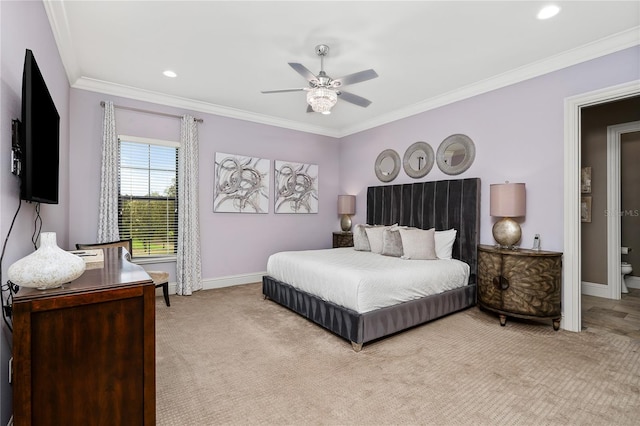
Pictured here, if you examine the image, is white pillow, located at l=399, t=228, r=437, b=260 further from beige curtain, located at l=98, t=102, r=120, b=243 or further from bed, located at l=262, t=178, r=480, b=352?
beige curtain, located at l=98, t=102, r=120, b=243

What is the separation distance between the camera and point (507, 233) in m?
3.48

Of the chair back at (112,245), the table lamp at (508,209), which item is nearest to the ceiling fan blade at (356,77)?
the table lamp at (508,209)

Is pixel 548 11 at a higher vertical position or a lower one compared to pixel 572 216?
higher

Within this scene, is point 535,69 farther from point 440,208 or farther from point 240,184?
point 240,184

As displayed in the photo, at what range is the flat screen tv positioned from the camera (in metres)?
1.57

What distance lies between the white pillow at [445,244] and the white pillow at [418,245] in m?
0.12

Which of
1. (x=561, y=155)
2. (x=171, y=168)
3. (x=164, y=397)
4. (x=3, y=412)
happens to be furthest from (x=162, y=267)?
(x=561, y=155)

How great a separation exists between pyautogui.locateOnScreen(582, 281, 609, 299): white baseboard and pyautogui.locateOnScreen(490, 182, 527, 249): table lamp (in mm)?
2181

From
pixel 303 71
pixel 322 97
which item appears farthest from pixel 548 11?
pixel 303 71

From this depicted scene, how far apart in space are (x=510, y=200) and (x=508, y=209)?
0.10 meters

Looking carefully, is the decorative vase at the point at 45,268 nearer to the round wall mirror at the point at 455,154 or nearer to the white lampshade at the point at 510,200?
the white lampshade at the point at 510,200

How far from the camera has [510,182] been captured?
371 cm

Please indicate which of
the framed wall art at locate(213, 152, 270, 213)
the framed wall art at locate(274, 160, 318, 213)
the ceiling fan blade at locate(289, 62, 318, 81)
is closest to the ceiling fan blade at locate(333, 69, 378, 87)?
the ceiling fan blade at locate(289, 62, 318, 81)

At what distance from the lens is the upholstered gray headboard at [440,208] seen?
3.94m
